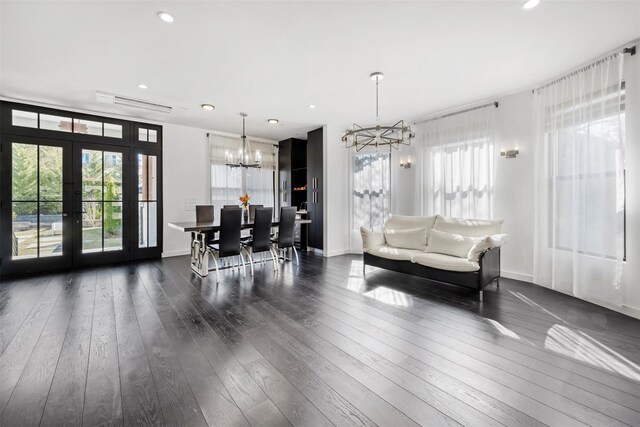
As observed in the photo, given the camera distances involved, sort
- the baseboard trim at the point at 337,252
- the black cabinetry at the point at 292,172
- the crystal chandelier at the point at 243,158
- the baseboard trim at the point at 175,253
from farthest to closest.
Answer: the black cabinetry at the point at 292,172 < the baseboard trim at the point at 337,252 < the baseboard trim at the point at 175,253 < the crystal chandelier at the point at 243,158

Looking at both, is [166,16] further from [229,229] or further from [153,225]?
[153,225]

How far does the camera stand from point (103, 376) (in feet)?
5.96

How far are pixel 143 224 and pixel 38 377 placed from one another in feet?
13.2

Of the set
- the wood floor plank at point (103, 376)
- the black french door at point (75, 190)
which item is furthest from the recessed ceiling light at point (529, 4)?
the black french door at point (75, 190)

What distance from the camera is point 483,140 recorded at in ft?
14.3

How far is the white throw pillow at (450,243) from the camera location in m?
3.68

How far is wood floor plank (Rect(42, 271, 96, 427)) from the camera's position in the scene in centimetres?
148

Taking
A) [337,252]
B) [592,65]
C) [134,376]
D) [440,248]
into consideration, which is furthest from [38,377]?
[592,65]

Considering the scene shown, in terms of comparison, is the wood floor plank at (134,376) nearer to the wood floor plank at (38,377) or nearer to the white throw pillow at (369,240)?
the wood floor plank at (38,377)

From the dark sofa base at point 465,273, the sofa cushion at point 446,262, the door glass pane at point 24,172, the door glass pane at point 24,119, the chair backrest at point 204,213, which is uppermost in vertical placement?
the door glass pane at point 24,119

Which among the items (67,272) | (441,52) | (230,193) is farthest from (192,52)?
(67,272)

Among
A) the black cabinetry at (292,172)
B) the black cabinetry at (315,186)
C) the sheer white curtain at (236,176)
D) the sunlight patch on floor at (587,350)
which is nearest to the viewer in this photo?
the sunlight patch on floor at (587,350)

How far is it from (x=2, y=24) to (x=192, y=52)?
5.11ft

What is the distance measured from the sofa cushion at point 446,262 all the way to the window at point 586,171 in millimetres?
1293
